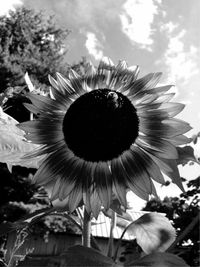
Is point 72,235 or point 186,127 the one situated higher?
point 186,127

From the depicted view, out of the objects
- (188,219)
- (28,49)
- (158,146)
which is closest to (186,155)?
(158,146)

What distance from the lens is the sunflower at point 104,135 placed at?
66cm

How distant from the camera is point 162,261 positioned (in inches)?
25.9

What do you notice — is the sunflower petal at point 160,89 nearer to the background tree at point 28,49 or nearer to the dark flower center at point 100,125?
the dark flower center at point 100,125

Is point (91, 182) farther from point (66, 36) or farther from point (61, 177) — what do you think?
point (66, 36)

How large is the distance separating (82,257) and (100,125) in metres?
0.26

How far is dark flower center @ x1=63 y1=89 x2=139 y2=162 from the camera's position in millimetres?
721

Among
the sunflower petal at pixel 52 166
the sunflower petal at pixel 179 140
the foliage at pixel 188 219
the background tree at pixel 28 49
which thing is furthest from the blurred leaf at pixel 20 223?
the background tree at pixel 28 49

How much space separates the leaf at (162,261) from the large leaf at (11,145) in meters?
0.29

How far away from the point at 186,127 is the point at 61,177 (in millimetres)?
288

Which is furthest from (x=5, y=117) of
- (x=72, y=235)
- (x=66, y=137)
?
(x=72, y=235)

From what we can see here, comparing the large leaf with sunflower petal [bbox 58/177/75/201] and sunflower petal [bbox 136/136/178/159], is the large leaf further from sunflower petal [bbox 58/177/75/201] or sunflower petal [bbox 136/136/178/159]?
sunflower petal [bbox 136/136/178/159]

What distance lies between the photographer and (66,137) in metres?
0.81

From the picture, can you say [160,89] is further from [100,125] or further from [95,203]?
[95,203]
